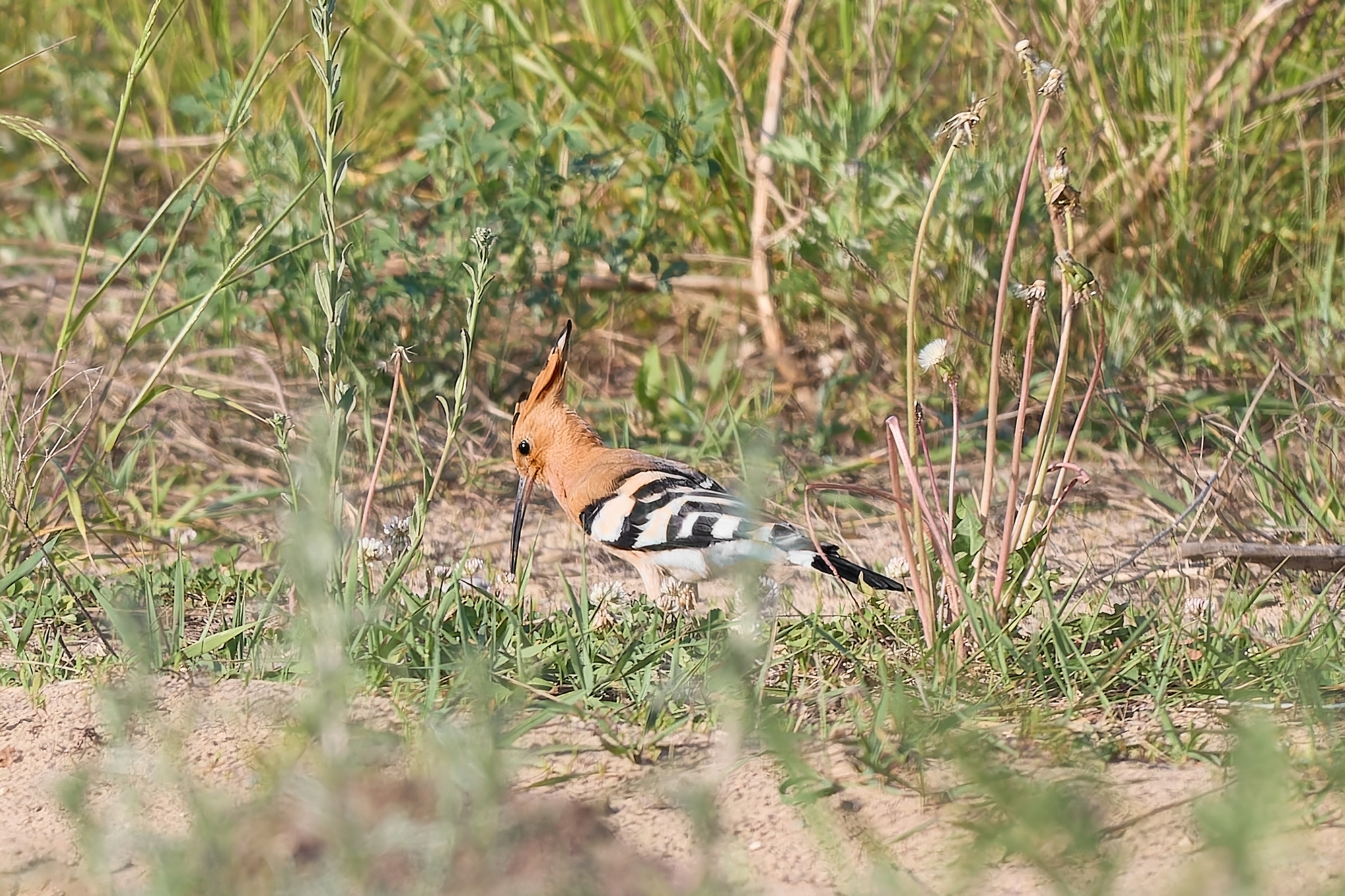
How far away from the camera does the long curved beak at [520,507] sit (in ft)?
12.0

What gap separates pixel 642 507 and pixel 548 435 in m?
0.54

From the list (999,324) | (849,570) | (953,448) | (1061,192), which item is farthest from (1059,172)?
(849,570)

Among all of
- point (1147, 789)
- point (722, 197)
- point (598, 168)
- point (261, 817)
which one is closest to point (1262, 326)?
point (722, 197)

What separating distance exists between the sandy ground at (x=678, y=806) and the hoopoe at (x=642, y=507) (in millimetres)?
573

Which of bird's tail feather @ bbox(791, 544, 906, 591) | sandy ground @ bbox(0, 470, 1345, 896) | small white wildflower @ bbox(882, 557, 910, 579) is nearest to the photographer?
sandy ground @ bbox(0, 470, 1345, 896)

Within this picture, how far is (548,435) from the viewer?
3820 mm

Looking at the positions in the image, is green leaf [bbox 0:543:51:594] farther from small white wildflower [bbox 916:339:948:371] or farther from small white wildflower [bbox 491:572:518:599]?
small white wildflower [bbox 916:339:948:371]

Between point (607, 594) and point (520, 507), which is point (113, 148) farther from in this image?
point (520, 507)

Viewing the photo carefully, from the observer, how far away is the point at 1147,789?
7.37 ft

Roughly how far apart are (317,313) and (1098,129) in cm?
227

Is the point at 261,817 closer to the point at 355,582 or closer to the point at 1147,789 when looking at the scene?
the point at 355,582

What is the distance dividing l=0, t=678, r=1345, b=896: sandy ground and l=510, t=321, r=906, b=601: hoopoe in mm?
573

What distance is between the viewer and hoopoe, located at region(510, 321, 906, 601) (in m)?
3.07

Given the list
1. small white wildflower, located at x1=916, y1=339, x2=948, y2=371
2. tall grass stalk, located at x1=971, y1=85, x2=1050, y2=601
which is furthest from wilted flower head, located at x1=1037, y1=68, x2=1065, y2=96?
small white wildflower, located at x1=916, y1=339, x2=948, y2=371
